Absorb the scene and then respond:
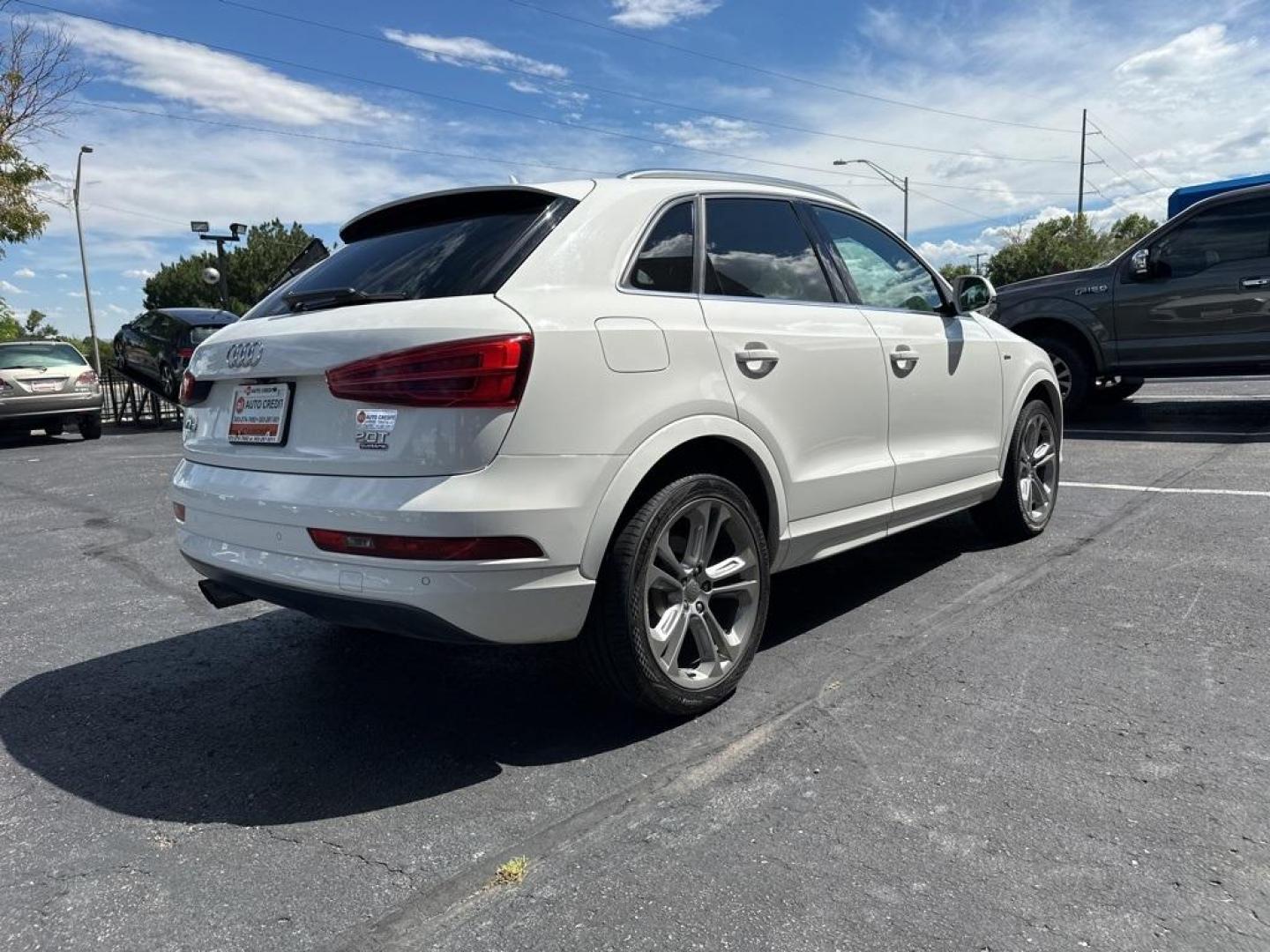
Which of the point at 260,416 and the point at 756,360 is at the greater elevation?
the point at 756,360

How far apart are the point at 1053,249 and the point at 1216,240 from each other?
49.4m

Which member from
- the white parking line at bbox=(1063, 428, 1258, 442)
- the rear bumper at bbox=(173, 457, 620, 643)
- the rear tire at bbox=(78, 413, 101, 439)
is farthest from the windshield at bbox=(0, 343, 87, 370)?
the white parking line at bbox=(1063, 428, 1258, 442)

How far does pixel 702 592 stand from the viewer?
302 centimetres

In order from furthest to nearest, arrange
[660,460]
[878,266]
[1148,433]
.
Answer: [1148,433] < [878,266] < [660,460]

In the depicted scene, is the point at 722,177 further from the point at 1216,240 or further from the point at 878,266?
the point at 1216,240

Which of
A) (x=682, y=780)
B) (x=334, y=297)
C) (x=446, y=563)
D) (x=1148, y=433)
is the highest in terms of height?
(x=334, y=297)

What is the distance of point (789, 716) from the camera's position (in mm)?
3008

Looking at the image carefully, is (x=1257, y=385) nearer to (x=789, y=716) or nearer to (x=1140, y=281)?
(x=1140, y=281)

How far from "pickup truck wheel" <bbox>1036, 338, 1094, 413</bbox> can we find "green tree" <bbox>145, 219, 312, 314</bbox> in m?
44.3

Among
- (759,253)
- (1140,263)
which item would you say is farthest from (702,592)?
(1140,263)

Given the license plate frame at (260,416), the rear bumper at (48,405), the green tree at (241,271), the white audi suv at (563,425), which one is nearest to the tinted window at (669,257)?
the white audi suv at (563,425)

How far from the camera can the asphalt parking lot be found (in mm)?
2033

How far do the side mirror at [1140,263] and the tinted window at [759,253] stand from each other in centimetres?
669

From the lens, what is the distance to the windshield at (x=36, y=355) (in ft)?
44.4
